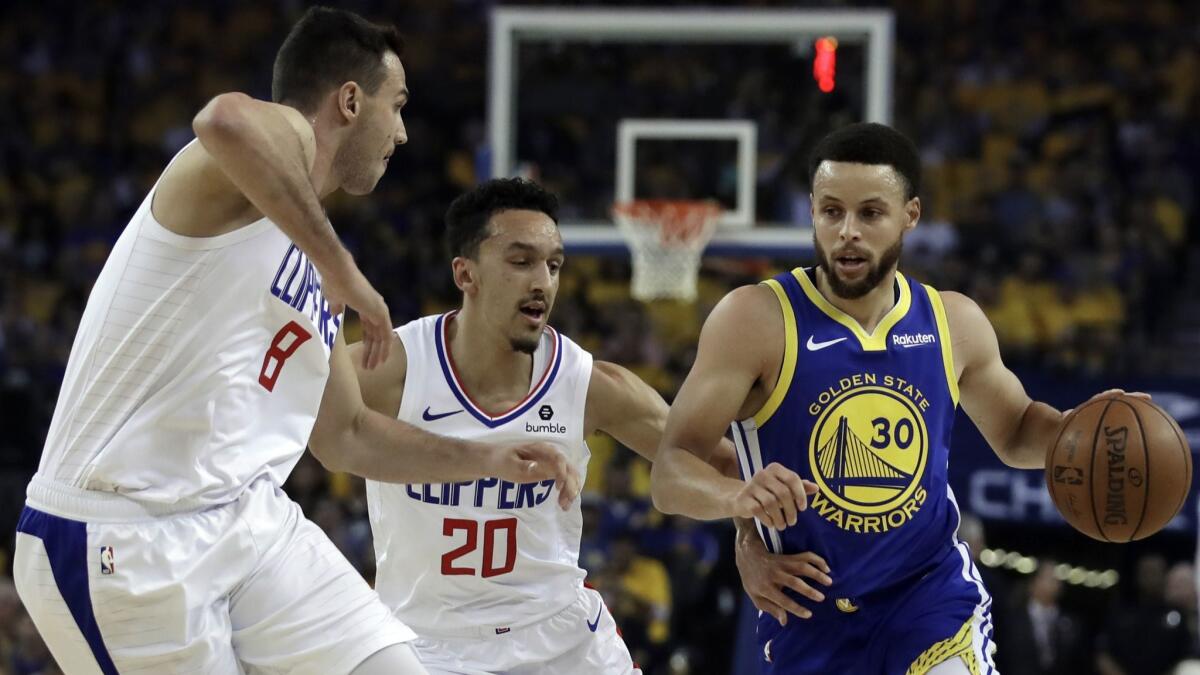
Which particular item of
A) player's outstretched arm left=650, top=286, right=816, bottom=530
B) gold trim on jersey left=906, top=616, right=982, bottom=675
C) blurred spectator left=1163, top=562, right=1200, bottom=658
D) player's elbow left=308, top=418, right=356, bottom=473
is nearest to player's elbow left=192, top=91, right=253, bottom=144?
player's elbow left=308, top=418, right=356, bottom=473

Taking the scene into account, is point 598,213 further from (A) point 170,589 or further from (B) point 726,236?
(A) point 170,589

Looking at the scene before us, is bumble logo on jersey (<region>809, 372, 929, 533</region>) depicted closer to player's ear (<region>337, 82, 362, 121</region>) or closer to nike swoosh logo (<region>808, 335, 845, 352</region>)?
nike swoosh logo (<region>808, 335, 845, 352</region>)

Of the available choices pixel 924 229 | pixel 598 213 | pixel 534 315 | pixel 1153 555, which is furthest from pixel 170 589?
pixel 924 229

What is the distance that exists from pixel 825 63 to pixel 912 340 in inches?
231

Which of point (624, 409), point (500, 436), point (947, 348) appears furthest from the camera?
point (624, 409)

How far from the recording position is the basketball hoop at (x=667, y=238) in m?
9.87

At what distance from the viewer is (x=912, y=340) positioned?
4.74 m

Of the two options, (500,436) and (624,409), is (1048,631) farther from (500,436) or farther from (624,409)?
(500,436)

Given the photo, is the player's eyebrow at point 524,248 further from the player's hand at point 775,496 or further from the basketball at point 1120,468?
the basketball at point 1120,468

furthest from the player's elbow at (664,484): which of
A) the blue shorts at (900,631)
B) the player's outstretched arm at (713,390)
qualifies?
the blue shorts at (900,631)

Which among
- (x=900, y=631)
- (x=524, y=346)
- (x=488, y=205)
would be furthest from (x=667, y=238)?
(x=900, y=631)

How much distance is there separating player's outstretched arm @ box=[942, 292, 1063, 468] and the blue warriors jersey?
0.75ft

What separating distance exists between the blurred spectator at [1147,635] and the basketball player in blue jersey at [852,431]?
19.4 feet

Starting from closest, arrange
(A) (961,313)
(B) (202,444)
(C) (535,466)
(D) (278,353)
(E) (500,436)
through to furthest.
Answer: (B) (202,444)
(D) (278,353)
(C) (535,466)
(A) (961,313)
(E) (500,436)
